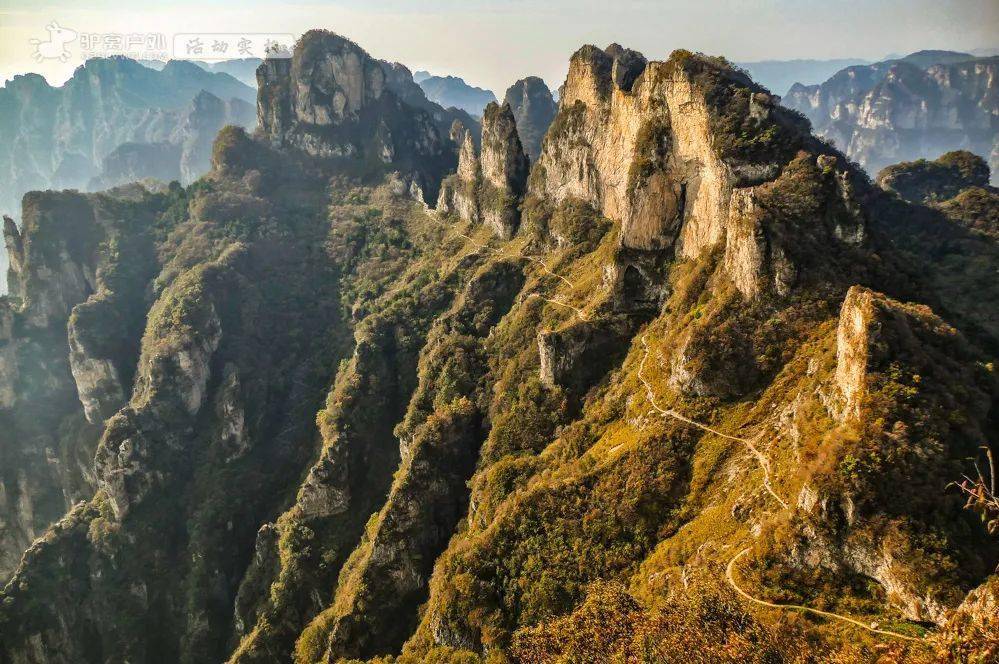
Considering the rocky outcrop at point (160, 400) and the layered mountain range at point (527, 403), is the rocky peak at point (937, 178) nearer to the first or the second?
the layered mountain range at point (527, 403)

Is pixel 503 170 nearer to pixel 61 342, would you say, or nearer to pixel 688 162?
pixel 688 162

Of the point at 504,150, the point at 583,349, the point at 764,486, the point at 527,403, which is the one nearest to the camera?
the point at 764,486

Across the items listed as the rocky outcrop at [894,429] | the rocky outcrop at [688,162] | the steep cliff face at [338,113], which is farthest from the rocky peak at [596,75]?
the steep cliff face at [338,113]

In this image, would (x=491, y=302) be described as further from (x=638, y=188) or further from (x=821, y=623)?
(x=821, y=623)

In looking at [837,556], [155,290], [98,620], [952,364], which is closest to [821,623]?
[837,556]

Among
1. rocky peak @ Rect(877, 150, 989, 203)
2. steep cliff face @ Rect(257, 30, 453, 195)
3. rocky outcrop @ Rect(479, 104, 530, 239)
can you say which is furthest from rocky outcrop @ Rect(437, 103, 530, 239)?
rocky peak @ Rect(877, 150, 989, 203)

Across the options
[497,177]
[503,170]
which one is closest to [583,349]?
[503,170]

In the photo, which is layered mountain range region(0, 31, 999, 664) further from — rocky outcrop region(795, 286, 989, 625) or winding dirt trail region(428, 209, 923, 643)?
winding dirt trail region(428, 209, 923, 643)
